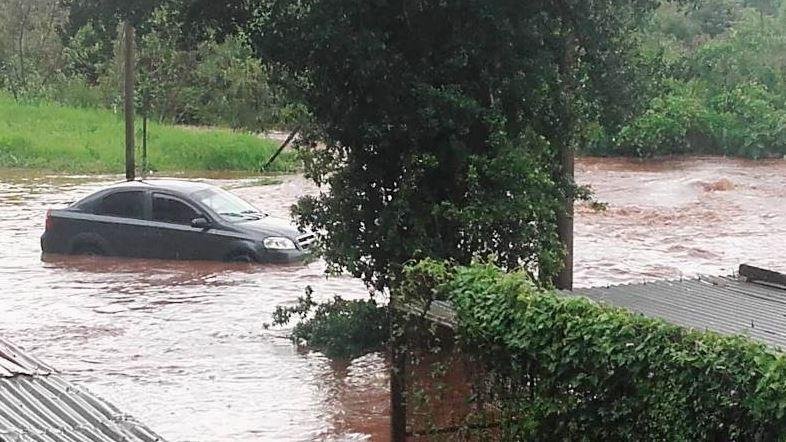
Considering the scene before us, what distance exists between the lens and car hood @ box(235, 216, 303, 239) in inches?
754

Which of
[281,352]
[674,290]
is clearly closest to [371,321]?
[281,352]

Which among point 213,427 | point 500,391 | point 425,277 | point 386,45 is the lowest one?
point 213,427

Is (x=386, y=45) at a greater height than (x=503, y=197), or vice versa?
(x=386, y=45)

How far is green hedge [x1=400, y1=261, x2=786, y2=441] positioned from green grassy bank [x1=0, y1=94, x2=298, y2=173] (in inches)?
1077

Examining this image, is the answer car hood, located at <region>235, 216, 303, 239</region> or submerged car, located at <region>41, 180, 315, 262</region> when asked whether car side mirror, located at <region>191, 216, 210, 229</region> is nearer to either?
submerged car, located at <region>41, 180, 315, 262</region>

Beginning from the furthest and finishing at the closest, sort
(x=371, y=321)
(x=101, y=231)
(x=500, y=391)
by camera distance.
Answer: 1. (x=101, y=231)
2. (x=371, y=321)
3. (x=500, y=391)

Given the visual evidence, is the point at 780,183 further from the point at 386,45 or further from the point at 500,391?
the point at 500,391

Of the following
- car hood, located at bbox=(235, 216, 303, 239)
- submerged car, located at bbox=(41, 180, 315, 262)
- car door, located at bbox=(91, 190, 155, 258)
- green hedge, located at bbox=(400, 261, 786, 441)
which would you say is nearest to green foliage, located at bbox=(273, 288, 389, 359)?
submerged car, located at bbox=(41, 180, 315, 262)

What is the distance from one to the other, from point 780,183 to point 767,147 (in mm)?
7436

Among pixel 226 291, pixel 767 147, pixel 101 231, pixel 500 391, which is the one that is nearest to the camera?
pixel 500 391

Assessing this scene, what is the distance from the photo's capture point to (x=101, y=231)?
20.0m

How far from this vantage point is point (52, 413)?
5.74m

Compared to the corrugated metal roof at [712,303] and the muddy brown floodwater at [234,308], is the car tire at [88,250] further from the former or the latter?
the corrugated metal roof at [712,303]

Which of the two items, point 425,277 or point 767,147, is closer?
point 425,277
